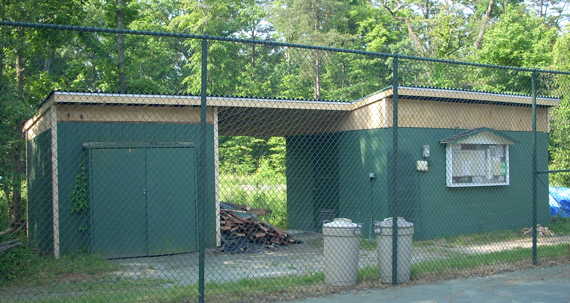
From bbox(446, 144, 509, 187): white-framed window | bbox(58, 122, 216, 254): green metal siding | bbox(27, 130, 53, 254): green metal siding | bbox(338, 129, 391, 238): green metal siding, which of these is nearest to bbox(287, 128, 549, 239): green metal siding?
bbox(338, 129, 391, 238): green metal siding

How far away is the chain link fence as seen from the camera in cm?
761

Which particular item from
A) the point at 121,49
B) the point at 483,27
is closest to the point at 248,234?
the point at 121,49

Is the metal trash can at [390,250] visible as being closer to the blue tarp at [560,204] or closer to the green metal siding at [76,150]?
the green metal siding at [76,150]

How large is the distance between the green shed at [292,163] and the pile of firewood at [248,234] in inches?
22.1

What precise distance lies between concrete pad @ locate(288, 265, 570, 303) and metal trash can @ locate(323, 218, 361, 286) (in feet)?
1.22

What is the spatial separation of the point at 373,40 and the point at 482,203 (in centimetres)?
2084

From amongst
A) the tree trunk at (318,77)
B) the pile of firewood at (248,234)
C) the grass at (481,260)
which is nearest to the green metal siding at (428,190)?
the pile of firewood at (248,234)

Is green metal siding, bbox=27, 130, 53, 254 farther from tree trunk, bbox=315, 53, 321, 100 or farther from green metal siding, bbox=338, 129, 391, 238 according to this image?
tree trunk, bbox=315, 53, 321, 100

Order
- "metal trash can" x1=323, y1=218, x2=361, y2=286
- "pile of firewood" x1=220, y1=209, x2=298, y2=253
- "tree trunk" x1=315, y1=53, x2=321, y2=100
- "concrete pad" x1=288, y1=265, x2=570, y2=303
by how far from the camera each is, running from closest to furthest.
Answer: "concrete pad" x1=288, y1=265, x2=570, y2=303 → "metal trash can" x1=323, y1=218, x2=361, y2=286 → "pile of firewood" x1=220, y1=209, x2=298, y2=253 → "tree trunk" x1=315, y1=53, x2=321, y2=100

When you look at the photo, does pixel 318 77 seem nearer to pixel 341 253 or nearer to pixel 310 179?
pixel 310 179

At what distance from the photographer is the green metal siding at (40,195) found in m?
11.2

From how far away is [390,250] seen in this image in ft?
24.1

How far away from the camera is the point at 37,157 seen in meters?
12.9

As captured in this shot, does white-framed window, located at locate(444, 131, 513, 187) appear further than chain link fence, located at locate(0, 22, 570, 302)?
Yes
